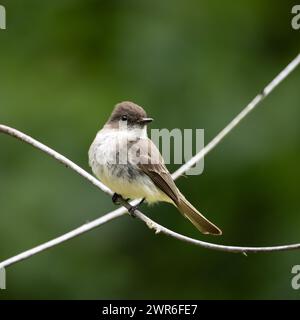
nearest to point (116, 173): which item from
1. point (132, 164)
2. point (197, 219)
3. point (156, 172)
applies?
point (132, 164)

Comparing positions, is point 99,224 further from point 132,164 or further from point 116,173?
point 132,164

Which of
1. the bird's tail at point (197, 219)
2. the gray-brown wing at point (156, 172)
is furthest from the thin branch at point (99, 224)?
the bird's tail at point (197, 219)

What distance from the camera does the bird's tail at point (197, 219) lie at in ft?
17.4

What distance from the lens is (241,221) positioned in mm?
6754

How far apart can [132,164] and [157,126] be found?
41.0 inches

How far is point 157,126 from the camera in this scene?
20.9 feet

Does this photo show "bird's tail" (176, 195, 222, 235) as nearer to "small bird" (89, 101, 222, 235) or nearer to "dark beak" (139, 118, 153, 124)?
"small bird" (89, 101, 222, 235)

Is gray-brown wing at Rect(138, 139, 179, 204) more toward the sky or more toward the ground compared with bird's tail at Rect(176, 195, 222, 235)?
more toward the sky

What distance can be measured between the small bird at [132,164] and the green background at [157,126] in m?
0.93

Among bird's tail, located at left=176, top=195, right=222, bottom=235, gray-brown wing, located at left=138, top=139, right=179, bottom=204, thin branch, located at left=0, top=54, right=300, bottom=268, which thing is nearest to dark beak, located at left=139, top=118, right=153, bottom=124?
gray-brown wing, located at left=138, top=139, right=179, bottom=204

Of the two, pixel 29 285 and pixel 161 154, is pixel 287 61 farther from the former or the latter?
pixel 29 285

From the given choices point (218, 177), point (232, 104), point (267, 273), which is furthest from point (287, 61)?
point (267, 273)

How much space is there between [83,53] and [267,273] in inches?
87.2

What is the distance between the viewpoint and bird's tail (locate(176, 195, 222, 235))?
532cm
